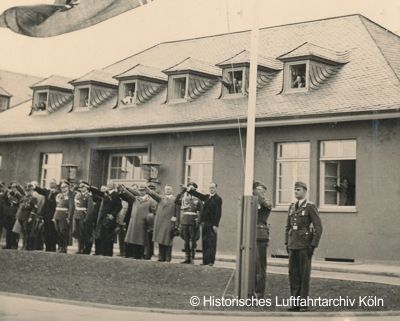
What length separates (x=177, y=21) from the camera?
9570mm

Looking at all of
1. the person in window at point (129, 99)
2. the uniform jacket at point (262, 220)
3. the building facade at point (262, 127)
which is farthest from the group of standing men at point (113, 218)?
the person in window at point (129, 99)

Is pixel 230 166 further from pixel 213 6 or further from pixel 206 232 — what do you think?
pixel 213 6

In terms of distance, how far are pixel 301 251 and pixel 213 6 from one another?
10.7 ft

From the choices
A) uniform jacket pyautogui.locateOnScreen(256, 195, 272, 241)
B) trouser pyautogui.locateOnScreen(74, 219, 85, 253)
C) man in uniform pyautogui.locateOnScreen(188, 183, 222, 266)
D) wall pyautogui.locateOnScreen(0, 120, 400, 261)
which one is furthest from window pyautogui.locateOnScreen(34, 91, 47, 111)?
uniform jacket pyautogui.locateOnScreen(256, 195, 272, 241)

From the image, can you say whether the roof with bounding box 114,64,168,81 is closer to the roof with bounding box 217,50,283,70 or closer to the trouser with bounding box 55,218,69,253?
the roof with bounding box 217,50,283,70

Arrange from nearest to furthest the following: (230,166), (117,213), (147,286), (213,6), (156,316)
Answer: (156,316), (213,6), (147,286), (117,213), (230,166)

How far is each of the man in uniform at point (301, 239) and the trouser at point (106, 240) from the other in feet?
18.3

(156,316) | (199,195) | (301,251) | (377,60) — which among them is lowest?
(156,316)

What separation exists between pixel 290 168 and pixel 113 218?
4158 millimetres

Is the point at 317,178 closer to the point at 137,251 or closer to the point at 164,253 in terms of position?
the point at 164,253

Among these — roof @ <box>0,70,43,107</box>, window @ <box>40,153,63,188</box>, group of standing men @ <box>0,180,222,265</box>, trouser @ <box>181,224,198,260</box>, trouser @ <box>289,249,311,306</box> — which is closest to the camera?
trouser @ <box>289,249,311,306</box>

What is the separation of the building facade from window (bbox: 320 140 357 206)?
0.02 m

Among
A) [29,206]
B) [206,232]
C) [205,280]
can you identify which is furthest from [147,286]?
[29,206]

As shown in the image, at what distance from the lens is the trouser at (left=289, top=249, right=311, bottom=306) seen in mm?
8328
